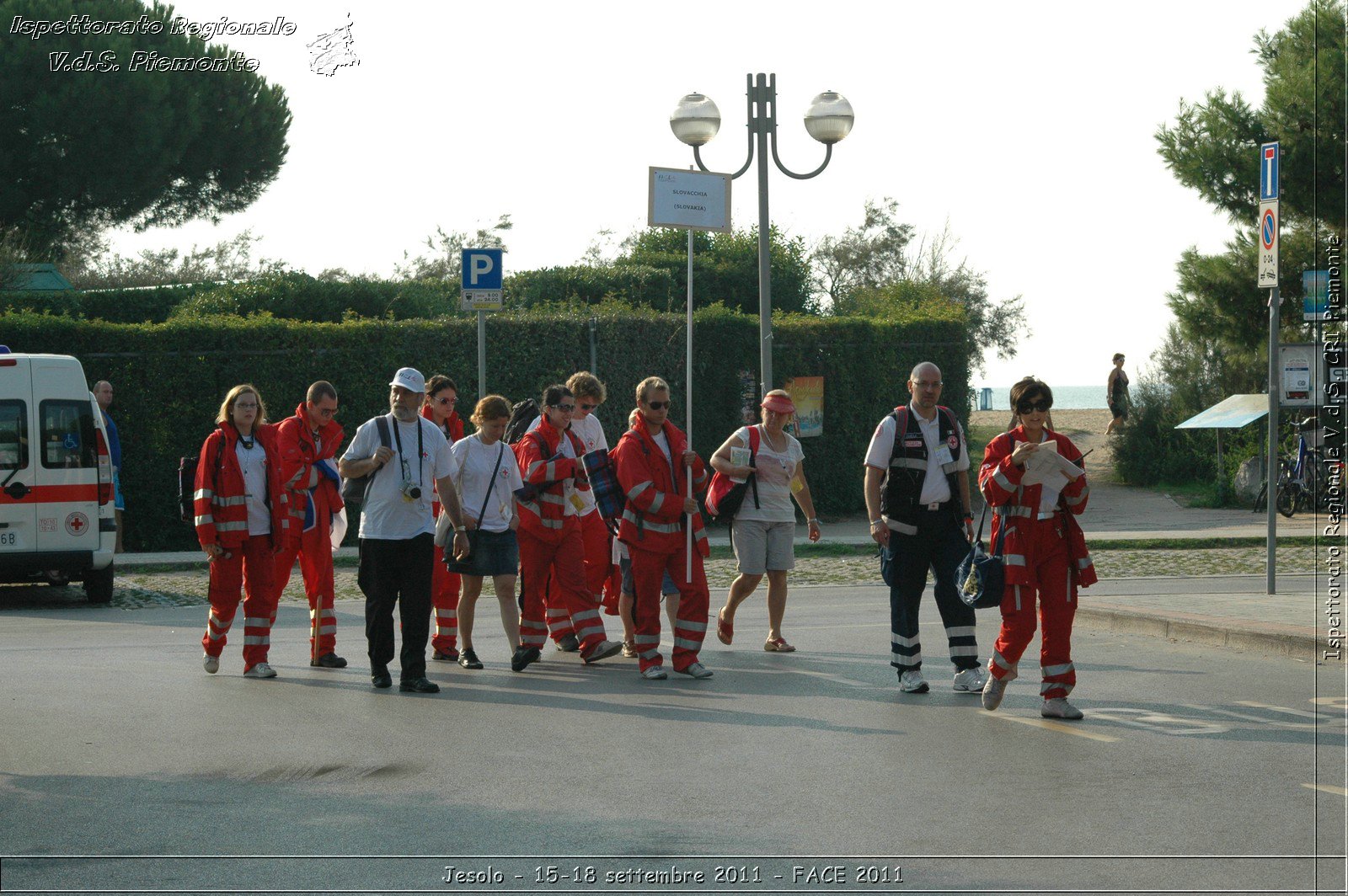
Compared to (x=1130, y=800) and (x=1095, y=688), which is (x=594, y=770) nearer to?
(x=1130, y=800)

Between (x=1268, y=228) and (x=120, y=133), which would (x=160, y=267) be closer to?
(x=120, y=133)

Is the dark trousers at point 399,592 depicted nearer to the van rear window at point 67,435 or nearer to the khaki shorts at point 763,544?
the khaki shorts at point 763,544

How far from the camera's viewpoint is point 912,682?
9172 mm

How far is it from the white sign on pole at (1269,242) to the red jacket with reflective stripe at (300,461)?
7.43 metres

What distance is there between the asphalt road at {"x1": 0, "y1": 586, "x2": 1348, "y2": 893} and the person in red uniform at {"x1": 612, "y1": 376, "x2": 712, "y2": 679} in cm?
31

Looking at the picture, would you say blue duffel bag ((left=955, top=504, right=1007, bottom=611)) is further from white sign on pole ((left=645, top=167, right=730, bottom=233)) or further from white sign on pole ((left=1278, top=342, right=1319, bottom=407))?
white sign on pole ((left=1278, top=342, right=1319, bottom=407))

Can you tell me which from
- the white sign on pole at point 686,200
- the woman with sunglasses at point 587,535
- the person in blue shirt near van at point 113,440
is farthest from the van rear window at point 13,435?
the white sign on pole at point 686,200

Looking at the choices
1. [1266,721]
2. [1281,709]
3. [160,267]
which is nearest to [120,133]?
[160,267]

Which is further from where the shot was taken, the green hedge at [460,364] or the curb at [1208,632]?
the green hedge at [460,364]

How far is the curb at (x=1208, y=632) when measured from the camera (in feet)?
33.1

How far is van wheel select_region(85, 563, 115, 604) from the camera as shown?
576 inches

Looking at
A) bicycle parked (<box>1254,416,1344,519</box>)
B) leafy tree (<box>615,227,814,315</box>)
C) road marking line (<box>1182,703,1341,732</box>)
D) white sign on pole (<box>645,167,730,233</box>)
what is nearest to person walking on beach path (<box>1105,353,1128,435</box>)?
bicycle parked (<box>1254,416,1344,519</box>)

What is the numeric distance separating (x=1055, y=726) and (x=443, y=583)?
4.50m

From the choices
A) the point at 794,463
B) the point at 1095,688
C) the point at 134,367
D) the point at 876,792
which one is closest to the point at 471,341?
the point at 134,367
